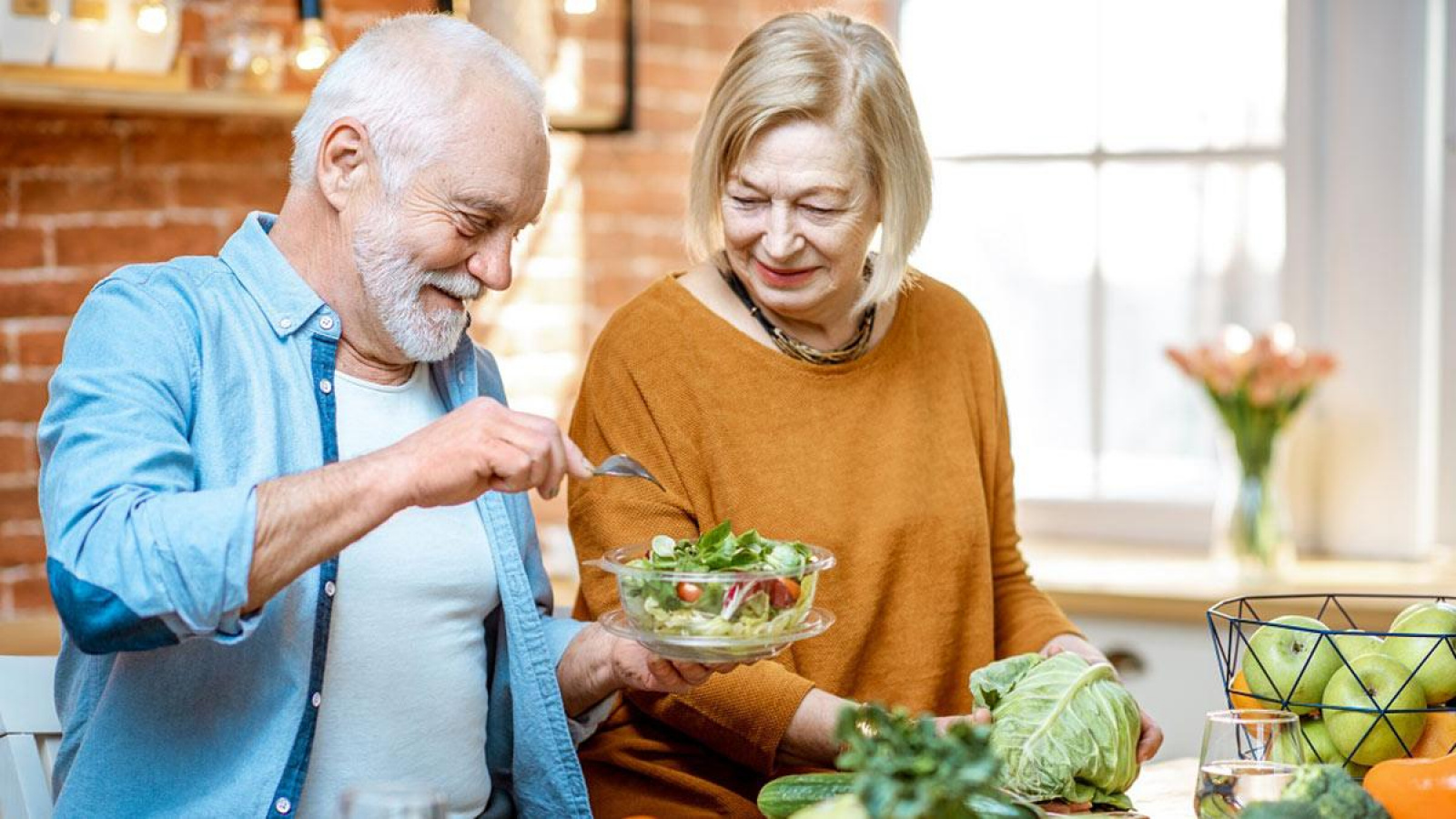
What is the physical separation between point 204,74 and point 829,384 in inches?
54.4

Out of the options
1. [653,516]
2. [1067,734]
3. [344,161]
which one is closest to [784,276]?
[653,516]

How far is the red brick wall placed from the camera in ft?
9.21

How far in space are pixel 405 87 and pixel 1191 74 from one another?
236cm

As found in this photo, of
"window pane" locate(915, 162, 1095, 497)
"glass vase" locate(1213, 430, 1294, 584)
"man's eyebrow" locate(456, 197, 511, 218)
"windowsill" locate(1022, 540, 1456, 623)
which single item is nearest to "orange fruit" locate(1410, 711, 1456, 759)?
"man's eyebrow" locate(456, 197, 511, 218)

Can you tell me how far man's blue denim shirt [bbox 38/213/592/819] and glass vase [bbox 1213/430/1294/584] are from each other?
1.89 meters

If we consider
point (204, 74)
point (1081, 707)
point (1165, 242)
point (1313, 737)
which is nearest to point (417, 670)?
→ point (1081, 707)

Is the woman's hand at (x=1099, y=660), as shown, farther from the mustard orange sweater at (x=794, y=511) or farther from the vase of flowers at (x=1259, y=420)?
the vase of flowers at (x=1259, y=420)

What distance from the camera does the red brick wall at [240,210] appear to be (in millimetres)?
2809

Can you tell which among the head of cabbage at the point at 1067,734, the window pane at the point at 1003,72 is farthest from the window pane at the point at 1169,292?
the head of cabbage at the point at 1067,734

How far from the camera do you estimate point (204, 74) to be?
3035 mm

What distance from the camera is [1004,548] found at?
7.91 feet

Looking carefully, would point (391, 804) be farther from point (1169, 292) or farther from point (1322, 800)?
point (1169, 292)

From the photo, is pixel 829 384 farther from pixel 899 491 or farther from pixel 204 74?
pixel 204 74

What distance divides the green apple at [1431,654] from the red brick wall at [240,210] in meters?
2.08
